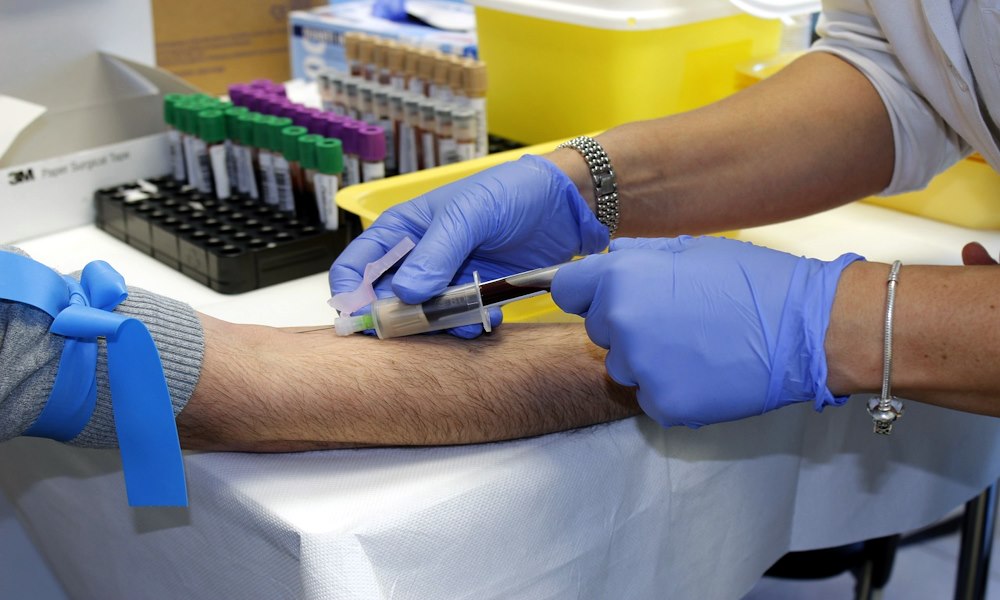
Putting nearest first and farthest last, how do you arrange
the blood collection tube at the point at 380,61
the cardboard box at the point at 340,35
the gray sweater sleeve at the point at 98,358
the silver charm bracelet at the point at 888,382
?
the gray sweater sleeve at the point at 98,358 → the silver charm bracelet at the point at 888,382 → the blood collection tube at the point at 380,61 → the cardboard box at the point at 340,35

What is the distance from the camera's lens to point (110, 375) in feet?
2.42

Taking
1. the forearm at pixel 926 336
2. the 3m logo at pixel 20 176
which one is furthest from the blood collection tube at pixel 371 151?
the forearm at pixel 926 336

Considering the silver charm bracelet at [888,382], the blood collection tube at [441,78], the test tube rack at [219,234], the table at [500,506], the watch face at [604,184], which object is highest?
the blood collection tube at [441,78]

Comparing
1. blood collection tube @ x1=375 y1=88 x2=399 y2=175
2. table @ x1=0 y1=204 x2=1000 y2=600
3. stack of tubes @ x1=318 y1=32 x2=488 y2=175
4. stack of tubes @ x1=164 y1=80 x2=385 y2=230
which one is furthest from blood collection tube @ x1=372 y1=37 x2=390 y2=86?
table @ x1=0 y1=204 x2=1000 y2=600

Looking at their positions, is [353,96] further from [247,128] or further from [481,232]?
[481,232]

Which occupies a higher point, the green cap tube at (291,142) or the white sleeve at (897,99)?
the white sleeve at (897,99)

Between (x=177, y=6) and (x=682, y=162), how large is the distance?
159 cm

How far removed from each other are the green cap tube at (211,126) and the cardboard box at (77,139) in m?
0.13

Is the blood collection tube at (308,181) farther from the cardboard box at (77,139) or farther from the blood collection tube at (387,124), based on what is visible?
the cardboard box at (77,139)

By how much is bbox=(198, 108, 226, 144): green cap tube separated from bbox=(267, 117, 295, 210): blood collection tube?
0.31 feet

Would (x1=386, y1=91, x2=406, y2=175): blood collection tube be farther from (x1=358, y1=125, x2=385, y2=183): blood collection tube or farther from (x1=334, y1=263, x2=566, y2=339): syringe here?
(x1=334, y1=263, x2=566, y2=339): syringe

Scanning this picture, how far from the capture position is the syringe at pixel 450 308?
86 centimetres

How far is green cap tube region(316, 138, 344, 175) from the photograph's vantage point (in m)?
1.30

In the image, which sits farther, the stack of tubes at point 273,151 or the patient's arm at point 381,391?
the stack of tubes at point 273,151
